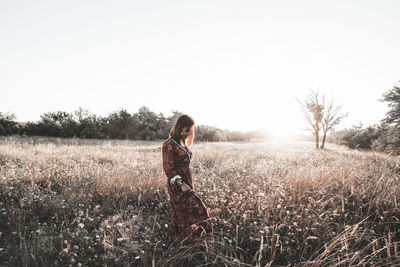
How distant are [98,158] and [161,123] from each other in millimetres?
24684

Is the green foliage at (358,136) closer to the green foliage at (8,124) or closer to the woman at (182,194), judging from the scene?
the woman at (182,194)

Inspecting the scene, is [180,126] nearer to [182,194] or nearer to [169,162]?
[169,162]

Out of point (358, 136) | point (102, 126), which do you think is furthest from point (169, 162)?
point (358, 136)

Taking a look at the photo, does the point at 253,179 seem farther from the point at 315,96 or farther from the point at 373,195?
the point at 315,96

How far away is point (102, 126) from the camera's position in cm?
→ 2552

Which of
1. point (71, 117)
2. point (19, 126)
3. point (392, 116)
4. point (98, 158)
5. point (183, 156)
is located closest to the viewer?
point (183, 156)

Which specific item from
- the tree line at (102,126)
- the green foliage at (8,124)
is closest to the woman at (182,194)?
the tree line at (102,126)

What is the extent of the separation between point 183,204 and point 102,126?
26106mm

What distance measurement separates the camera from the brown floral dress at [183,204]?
9.00ft

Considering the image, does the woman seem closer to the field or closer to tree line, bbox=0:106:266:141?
the field

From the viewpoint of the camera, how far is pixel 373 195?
357cm

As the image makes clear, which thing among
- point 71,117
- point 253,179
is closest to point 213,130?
point 71,117

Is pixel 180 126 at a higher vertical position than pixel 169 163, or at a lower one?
higher

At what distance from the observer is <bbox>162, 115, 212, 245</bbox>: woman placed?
272 cm
